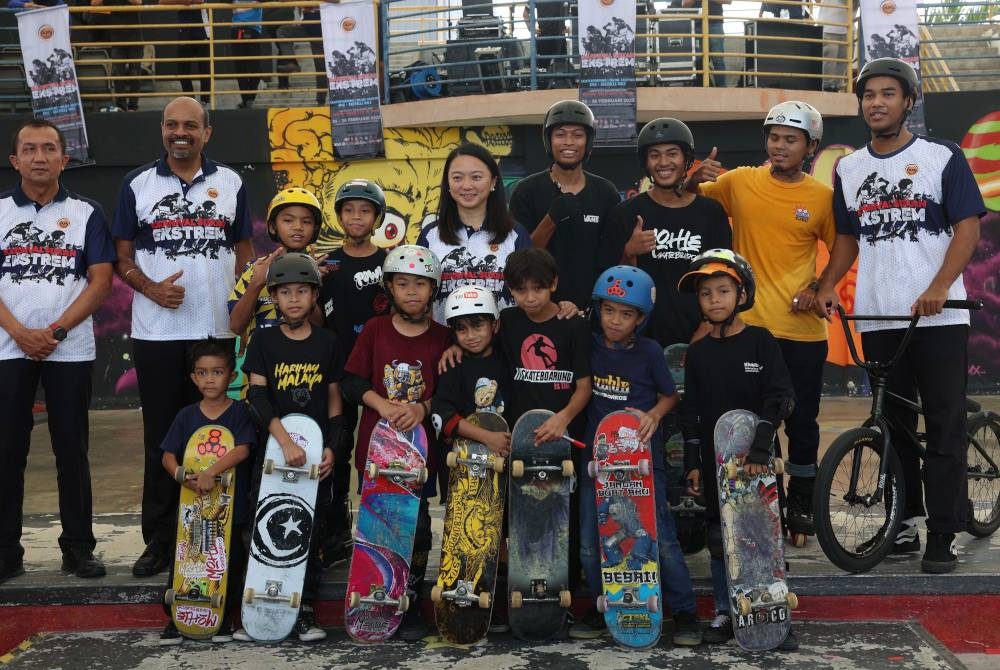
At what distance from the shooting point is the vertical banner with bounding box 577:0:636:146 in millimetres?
11570

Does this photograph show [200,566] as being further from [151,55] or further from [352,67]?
[151,55]

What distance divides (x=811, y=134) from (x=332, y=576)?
3.00 metres

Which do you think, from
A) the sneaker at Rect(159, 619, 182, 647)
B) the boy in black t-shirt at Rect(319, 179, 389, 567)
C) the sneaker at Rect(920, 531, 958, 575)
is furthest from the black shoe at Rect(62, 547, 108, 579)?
the sneaker at Rect(920, 531, 958, 575)

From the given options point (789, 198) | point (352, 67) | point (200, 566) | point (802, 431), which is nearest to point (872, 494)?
point (802, 431)

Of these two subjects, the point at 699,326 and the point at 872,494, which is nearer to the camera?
the point at 872,494

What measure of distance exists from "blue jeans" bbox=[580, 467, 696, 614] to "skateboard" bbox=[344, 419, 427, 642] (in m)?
0.69

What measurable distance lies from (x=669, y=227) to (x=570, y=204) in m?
0.49

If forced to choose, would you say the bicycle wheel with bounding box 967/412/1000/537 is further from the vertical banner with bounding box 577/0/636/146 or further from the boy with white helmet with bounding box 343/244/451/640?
the vertical banner with bounding box 577/0/636/146

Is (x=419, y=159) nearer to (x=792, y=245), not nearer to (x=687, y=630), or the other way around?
(x=792, y=245)

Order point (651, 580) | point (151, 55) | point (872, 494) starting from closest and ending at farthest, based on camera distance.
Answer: point (651, 580), point (872, 494), point (151, 55)

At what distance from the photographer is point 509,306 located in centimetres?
480

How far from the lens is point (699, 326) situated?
4.89 m

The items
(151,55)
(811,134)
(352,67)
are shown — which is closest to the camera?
(811,134)

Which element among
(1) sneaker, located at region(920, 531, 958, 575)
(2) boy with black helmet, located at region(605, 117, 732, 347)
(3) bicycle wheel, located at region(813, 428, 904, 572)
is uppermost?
(2) boy with black helmet, located at region(605, 117, 732, 347)
